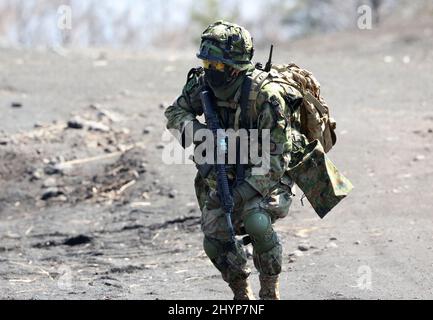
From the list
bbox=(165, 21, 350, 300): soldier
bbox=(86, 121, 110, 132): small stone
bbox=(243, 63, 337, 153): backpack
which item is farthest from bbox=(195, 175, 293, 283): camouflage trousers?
bbox=(86, 121, 110, 132): small stone

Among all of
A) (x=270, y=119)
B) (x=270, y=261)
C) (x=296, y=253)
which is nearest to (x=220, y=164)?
(x=270, y=119)

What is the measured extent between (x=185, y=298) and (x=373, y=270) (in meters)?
1.37

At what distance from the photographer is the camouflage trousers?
6.00m

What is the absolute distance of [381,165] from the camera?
10242 millimetres

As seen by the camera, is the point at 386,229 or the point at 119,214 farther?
the point at 119,214

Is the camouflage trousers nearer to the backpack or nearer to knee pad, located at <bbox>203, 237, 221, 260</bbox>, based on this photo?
knee pad, located at <bbox>203, 237, 221, 260</bbox>

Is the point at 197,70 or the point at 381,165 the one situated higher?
the point at 197,70

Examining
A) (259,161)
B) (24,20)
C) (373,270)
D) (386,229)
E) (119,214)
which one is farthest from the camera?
(24,20)

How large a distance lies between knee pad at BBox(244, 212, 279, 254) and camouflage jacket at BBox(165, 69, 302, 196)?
143 mm

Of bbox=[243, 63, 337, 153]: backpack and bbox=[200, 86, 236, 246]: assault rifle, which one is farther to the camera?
bbox=[243, 63, 337, 153]: backpack

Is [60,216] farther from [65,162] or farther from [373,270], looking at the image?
[373,270]

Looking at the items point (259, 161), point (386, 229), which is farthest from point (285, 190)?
point (386, 229)

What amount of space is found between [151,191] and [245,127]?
14.0ft

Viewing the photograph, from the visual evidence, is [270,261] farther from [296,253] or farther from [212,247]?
[296,253]
